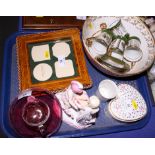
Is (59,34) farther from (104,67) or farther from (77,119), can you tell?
(77,119)

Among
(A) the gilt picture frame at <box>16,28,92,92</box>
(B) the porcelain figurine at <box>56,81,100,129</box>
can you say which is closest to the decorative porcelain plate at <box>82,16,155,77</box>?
(A) the gilt picture frame at <box>16,28,92,92</box>

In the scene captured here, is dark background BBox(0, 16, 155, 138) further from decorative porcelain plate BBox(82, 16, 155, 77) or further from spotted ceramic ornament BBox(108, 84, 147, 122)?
decorative porcelain plate BBox(82, 16, 155, 77)

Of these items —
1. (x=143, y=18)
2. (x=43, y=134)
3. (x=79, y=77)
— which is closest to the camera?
(x=43, y=134)

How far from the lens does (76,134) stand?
1.02 m

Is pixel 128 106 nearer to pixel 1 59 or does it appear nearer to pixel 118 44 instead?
pixel 118 44

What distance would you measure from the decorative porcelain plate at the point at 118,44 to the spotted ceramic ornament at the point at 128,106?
0.26 ft

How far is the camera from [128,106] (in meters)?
1.05

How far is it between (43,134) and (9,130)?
15 centimetres

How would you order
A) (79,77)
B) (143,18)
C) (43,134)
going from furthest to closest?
(143,18) → (79,77) → (43,134)

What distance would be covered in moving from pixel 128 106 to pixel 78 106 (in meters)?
0.22

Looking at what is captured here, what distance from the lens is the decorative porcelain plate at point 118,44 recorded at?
1080 millimetres

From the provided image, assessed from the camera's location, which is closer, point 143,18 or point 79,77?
point 79,77

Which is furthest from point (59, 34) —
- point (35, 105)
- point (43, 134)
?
point (43, 134)

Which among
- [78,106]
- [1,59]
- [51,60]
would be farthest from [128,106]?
[1,59]
